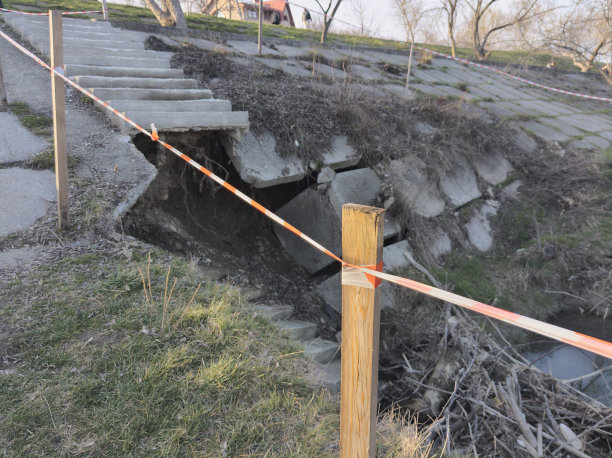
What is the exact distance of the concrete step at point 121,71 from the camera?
17.8 feet

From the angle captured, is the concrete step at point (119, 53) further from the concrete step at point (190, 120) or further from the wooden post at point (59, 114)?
the wooden post at point (59, 114)

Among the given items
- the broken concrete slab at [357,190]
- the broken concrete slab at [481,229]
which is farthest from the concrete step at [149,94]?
the broken concrete slab at [481,229]

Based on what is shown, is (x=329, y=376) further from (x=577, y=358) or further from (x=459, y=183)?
(x=459, y=183)

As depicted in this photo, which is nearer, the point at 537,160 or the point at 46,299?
the point at 46,299

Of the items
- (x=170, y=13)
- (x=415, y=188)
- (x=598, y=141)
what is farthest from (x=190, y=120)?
(x=598, y=141)

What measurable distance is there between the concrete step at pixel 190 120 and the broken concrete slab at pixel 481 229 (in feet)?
12.2

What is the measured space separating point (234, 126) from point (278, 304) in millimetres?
2113

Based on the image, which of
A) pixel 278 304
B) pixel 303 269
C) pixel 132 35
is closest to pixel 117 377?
pixel 278 304

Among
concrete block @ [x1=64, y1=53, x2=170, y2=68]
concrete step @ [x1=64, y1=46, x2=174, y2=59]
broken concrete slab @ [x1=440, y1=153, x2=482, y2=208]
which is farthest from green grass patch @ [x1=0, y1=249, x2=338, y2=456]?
broken concrete slab @ [x1=440, y1=153, x2=482, y2=208]

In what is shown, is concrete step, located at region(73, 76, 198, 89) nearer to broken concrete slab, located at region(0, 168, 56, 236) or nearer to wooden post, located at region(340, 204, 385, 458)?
broken concrete slab, located at region(0, 168, 56, 236)

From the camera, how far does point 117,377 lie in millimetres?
2426

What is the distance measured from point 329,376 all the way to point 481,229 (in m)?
4.33

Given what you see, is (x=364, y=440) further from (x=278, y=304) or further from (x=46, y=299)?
(x=278, y=304)

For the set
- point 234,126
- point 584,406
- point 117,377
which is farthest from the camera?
point 234,126
